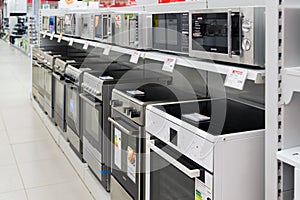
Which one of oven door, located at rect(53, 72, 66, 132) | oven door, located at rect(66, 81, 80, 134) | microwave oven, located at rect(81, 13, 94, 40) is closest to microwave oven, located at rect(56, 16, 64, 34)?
oven door, located at rect(53, 72, 66, 132)

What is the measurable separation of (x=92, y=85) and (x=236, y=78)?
1.79 metres

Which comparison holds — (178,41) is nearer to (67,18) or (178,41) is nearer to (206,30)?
(206,30)

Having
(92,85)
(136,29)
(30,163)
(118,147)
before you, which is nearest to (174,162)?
(118,147)

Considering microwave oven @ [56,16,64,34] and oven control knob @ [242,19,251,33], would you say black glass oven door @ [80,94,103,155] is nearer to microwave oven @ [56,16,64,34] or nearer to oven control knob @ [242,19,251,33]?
oven control knob @ [242,19,251,33]

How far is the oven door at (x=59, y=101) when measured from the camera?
4.38 meters

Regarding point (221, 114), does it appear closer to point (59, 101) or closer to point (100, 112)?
point (100, 112)

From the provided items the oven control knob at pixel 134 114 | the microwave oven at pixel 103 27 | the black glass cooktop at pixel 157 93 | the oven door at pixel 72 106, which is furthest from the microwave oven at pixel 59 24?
the oven control knob at pixel 134 114

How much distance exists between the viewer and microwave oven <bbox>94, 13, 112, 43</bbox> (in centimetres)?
318

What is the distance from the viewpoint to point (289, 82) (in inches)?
54.1

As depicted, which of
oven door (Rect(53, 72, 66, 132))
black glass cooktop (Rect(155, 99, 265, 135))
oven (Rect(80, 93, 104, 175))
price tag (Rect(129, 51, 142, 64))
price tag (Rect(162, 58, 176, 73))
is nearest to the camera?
black glass cooktop (Rect(155, 99, 265, 135))

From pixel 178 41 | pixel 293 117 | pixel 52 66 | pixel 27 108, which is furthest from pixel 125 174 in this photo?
pixel 27 108

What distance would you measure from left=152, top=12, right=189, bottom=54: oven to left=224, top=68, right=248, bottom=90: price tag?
1.93 feet

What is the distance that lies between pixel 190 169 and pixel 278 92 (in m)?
0.50

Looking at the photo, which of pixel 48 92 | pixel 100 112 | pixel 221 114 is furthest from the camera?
pixel 48 92
